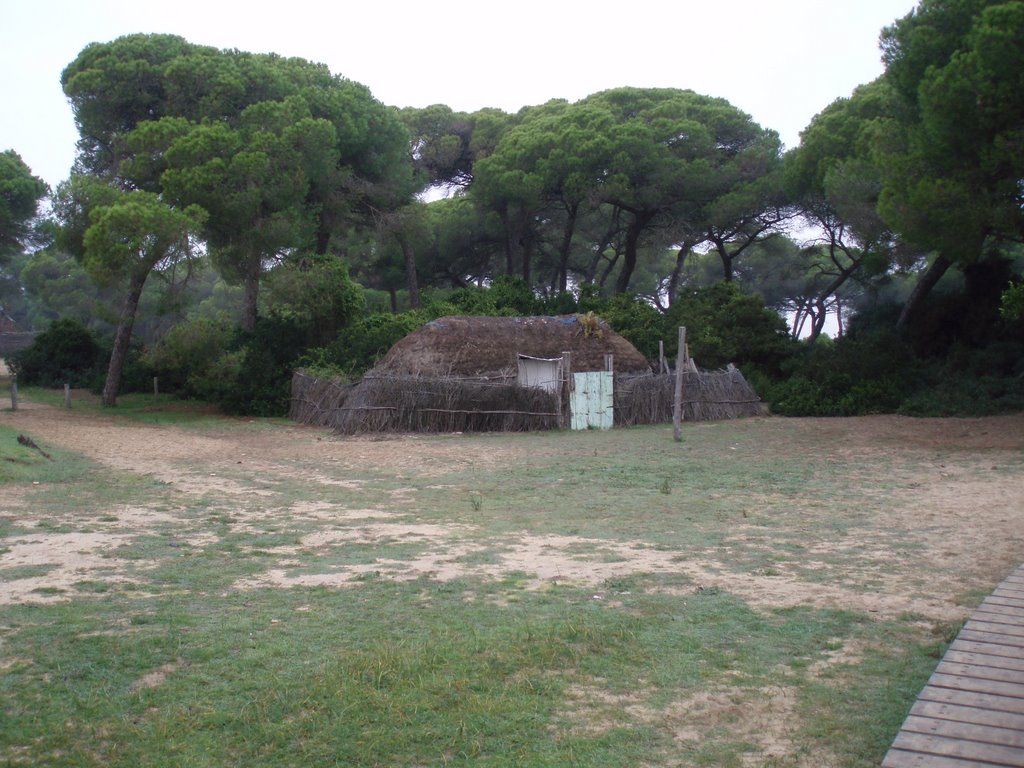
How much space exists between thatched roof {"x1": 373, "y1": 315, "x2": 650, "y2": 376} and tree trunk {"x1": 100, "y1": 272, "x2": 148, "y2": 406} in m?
6.38

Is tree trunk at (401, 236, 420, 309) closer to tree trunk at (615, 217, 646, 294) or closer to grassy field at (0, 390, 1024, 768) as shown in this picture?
tree trunk at (615, 217, 646, 294)

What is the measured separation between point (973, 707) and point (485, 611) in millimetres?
3024

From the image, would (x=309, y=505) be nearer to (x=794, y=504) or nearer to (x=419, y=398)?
(x=794, y=504)

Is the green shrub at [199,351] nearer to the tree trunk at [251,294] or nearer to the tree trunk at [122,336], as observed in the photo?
the tree trunk at [122,336]

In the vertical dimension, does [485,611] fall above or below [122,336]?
below

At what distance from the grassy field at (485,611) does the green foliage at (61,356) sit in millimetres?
20211

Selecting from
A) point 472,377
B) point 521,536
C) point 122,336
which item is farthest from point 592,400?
point 122,336

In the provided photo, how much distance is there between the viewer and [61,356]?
3175cm

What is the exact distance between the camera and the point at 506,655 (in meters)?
5.21

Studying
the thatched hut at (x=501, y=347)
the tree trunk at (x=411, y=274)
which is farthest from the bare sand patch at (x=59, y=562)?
the tree trunk at (x=411, y=274)

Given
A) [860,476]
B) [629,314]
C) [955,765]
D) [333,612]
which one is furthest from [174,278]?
[955,765]

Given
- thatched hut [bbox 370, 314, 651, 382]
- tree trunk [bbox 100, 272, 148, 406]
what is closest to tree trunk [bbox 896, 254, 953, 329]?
thatched hut [bbox 370, 314, 651, 382]

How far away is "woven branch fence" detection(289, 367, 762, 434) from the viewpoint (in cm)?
1927

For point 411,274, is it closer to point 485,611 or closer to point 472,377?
point 472,377
